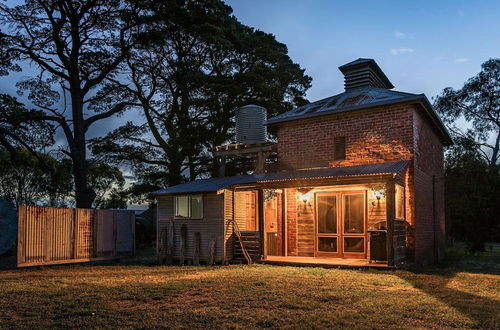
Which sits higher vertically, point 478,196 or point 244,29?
point 244,29

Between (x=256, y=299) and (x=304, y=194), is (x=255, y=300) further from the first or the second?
(x=304, y=194)

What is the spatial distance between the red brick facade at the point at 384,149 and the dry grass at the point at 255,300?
263 centimetres

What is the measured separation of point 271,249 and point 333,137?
4401 millimetres

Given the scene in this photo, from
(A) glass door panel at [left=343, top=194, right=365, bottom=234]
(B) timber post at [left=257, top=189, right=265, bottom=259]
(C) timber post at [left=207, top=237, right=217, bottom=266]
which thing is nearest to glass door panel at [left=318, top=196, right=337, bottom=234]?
(A) glass door panel at [left=343, top=194, right=365, bottom=234]

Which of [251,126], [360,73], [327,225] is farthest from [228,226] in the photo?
[360,73]

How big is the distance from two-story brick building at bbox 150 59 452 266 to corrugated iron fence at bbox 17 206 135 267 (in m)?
1.70

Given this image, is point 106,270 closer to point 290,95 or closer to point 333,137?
point 333,137

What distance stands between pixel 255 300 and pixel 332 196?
739 centimetres

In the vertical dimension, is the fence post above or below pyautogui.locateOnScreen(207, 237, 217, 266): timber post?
above

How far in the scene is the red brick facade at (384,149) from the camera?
13.3m

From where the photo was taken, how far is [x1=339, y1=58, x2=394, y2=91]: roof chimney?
17.5 m

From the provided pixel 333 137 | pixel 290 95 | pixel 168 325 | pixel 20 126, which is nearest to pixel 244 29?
pixel 290 95

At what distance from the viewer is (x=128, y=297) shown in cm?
830

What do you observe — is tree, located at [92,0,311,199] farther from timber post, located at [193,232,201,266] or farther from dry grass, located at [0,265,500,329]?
dry grass, located at [0,265,500,329]
